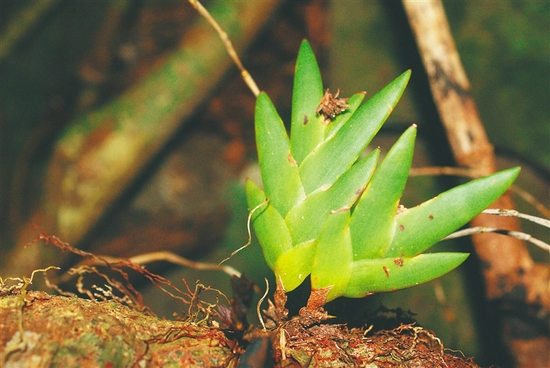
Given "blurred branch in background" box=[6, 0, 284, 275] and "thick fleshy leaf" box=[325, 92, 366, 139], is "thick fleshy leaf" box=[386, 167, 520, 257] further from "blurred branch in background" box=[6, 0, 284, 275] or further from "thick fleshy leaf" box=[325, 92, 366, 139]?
"blurred branch in background" box=[6, 0, 284, 275]

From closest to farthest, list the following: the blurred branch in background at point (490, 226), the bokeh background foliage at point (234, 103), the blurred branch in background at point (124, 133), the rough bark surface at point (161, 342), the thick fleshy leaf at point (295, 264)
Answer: the rough bark surface at point (161, 342) → the thick fleshy leaf at point (295, 264) → the blurred branch in background at point (490, 226) → the blurred branch in background at point (124, 133) → the bokeh background foliage at point (234, 103)

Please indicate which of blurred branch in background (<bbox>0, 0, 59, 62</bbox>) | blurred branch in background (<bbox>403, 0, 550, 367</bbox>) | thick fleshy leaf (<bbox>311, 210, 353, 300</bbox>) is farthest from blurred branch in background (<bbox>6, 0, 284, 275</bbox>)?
thick fleshy leaf (<bbox>311, 210, 353, 300</bbox>)

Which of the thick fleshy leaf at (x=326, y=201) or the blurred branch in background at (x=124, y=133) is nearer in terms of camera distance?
the thick fleshy leaf at (x=326, y=201)

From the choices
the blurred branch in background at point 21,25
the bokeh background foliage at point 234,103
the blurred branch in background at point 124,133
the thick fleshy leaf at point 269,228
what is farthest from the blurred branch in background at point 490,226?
the blurred branch in background at point 21,25

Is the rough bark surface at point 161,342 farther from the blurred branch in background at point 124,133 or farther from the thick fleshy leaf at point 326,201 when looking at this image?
the blurred branch in background at point 124,133

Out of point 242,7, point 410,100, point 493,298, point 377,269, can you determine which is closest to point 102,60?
point 242,7

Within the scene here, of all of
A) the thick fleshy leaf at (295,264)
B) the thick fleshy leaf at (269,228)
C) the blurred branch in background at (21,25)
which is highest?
the blurred branch in background at (21,25)
